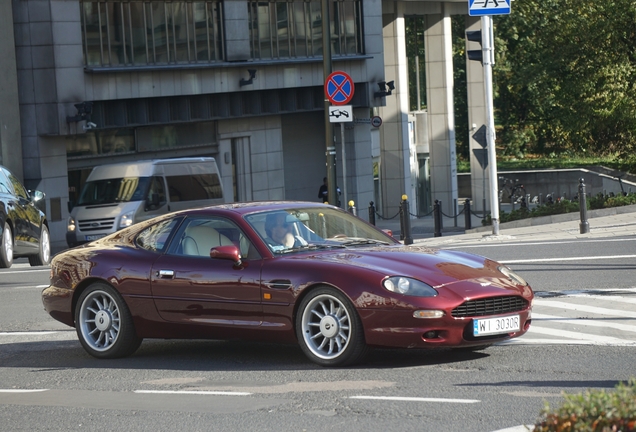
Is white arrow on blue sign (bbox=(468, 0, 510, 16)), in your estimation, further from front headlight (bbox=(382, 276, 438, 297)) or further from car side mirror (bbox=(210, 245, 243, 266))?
front headlight (bbox=(382, 276, 438, 297))

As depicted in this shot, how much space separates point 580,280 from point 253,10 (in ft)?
89.4

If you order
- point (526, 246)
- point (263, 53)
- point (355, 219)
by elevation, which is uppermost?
point (263, 53)

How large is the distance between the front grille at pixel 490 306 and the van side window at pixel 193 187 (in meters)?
18.5

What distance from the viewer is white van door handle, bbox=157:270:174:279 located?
980 centimetres

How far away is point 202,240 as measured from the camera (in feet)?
32.5

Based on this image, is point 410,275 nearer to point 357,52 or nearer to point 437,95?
point 357,52

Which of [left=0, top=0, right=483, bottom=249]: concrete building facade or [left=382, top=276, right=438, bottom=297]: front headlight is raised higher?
[left=0, top=0, right=483, bottom=249]: concrete building facade

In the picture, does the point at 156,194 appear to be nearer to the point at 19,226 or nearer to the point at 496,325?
the point at 19,226

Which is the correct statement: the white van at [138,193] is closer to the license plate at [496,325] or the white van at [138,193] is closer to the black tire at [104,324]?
the black tire at [104,324]

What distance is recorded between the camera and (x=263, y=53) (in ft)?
131

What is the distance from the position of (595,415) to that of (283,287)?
5.12 m

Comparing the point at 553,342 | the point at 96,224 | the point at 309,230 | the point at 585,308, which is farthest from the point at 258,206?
the point at 96,224

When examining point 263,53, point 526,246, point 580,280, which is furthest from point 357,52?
point 580,280

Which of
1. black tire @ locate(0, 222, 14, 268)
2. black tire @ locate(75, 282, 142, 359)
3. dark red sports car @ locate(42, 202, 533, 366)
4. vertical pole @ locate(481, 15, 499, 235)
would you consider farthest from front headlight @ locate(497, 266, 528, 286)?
vertical pole @ locate(481, 15, 499, 235)
